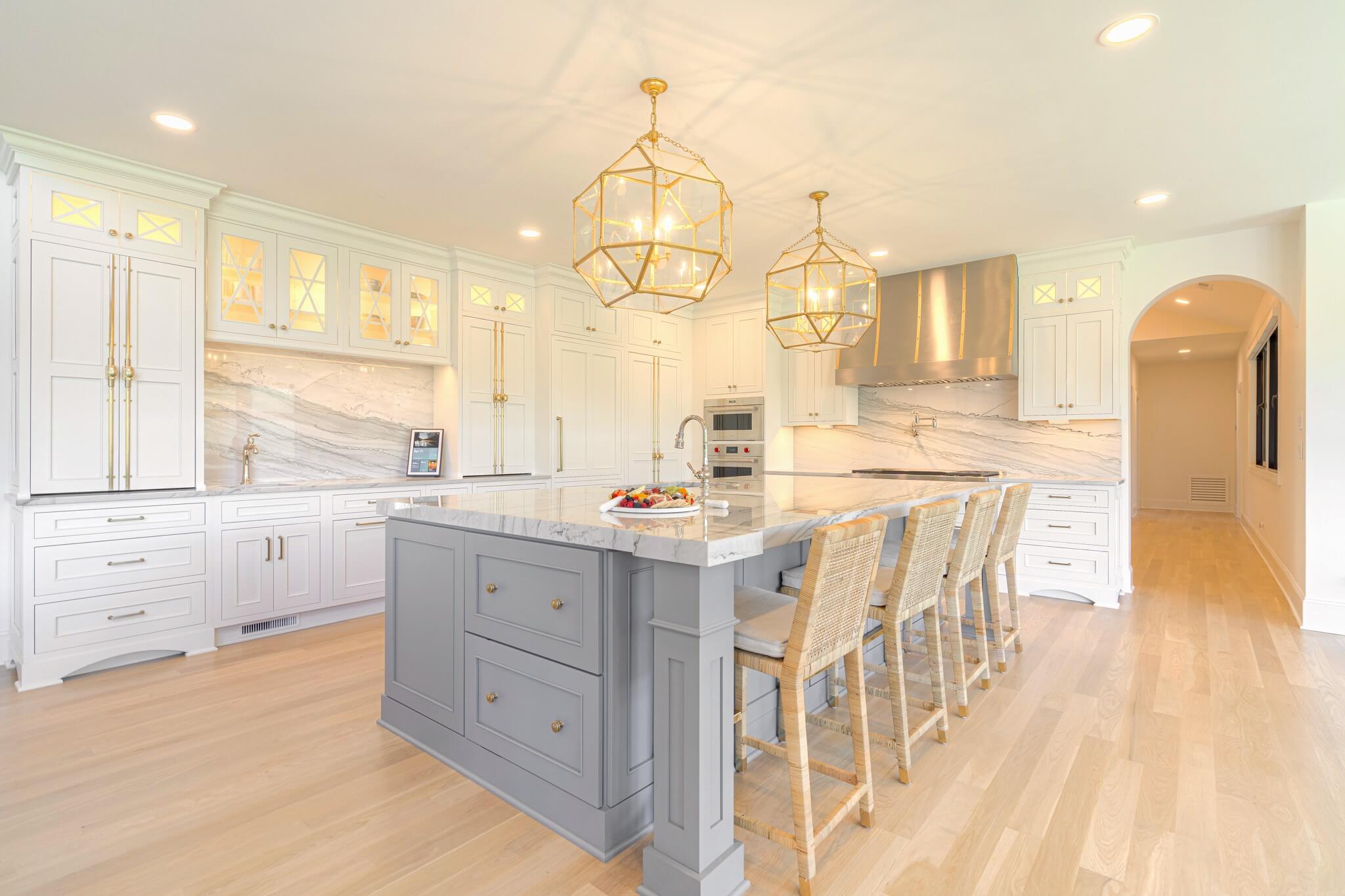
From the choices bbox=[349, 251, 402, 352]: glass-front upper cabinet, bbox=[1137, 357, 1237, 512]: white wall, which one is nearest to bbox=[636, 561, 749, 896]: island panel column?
bbox=[349, 251, 402, 352]: glass-front upper cabinet

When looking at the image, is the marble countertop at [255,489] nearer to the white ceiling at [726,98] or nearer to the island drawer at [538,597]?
the white ceiling at [726,98]

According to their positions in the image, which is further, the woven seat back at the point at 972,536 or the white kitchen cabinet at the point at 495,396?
the white kitchen cabinet at the point at 495,396

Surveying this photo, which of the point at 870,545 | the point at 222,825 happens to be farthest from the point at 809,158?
the point at 222,825

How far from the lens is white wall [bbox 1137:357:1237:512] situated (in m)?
9.97

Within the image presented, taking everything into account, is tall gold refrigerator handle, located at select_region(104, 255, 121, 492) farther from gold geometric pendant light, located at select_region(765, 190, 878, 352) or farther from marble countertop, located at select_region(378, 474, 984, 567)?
gold geometric pendant light, located at select_region(765, 190, 878, 352)

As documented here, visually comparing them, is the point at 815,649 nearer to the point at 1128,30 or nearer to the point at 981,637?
the point at 981,637

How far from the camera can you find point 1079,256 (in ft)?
15.5

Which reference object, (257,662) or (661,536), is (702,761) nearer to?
(661,536)

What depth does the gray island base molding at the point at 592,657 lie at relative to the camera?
1519mm

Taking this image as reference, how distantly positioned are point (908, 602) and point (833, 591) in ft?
2.26

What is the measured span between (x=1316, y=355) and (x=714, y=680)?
458 centimetres

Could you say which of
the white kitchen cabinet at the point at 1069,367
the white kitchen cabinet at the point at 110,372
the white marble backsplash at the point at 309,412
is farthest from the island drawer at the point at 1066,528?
the white kitchen cabinet at the point at 110,372

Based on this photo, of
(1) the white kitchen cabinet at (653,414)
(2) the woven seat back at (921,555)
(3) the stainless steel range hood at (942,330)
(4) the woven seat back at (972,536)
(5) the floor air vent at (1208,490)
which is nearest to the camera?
(2) the woven seat back at (921,555)

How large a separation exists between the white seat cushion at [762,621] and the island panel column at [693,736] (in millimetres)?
102
